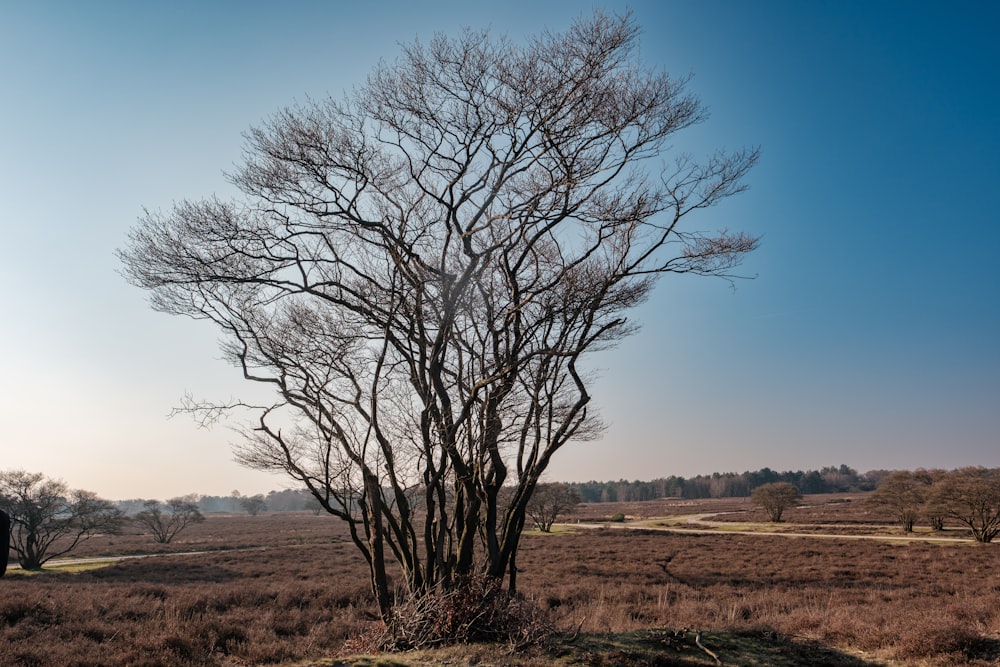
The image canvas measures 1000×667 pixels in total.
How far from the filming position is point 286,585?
2231 centimetres

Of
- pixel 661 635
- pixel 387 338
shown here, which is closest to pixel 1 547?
pixel 387 338

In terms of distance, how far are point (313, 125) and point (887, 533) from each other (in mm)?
52004

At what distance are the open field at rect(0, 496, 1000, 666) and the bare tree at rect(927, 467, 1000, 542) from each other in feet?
8.60

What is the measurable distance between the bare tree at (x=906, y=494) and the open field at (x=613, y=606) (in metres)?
7.32

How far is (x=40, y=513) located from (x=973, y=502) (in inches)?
2243

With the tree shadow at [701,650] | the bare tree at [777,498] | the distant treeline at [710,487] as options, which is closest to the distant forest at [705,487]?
the distant treeline at [710,487]

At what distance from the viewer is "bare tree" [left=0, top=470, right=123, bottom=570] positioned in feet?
112

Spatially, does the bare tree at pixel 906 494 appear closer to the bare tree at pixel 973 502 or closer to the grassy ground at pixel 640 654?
the bare tree at pixel 973 502

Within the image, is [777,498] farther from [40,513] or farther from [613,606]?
[40,513]

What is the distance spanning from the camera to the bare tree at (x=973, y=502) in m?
35.7

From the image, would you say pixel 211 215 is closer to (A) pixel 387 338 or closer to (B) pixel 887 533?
(A) pixel 387 338

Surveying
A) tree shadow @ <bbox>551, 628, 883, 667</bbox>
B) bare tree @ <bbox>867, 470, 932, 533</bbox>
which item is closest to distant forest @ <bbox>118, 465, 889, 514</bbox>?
bare tree @ <bbox>867, 470, 932, 533</bbox>

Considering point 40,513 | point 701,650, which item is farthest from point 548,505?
point 701,650

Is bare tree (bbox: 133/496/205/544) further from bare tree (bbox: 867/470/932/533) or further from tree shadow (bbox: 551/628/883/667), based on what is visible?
bare tree (bbox: 867/470/932/533)
